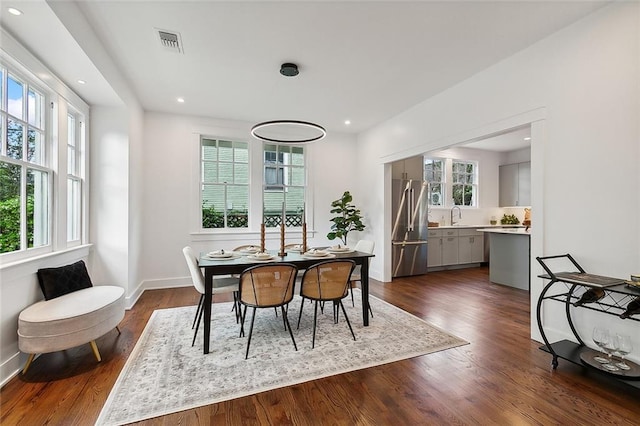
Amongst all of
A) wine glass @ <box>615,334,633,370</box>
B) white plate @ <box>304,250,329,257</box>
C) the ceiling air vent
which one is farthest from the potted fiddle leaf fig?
wine glass @ <box>615,334,633,370</box>

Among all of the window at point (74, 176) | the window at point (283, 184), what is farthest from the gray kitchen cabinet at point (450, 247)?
the window at point (74, 176)

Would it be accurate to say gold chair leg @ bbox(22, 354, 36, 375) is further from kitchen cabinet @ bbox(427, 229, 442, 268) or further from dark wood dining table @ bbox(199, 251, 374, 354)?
kitchen cabinet @ bbox(427, 229, 442, 268)

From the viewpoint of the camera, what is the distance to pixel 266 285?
2.64 metres

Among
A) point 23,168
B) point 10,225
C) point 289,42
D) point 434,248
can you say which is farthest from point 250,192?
point 434,248

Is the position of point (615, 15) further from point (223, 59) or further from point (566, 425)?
point (223, 59)

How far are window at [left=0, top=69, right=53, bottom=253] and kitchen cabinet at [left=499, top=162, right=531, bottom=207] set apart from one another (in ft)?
29.0

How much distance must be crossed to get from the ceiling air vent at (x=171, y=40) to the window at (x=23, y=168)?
122 cm

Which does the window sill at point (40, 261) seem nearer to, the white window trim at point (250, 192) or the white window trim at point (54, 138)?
the white window trim at point (54, 138)

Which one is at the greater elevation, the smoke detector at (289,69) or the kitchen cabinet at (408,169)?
the smoke detector at (289,69)

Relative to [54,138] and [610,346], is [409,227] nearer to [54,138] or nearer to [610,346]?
[610,346]

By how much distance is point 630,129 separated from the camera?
2.29m

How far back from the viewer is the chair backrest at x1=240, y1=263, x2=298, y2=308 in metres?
2.59

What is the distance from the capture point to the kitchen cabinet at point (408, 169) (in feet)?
19.0

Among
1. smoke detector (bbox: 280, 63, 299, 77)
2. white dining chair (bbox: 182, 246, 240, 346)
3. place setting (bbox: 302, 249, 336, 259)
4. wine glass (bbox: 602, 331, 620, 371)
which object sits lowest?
wine glass (bbox: 602, 331, 620, 371)
